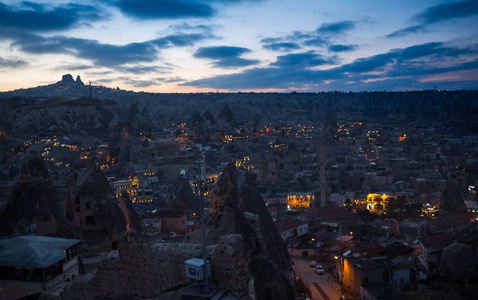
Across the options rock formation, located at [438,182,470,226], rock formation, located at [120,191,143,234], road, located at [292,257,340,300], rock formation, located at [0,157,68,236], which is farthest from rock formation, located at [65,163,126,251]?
rock formation, located at [438,182,470,226]

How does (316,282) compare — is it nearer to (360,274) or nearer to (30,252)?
(360,274)

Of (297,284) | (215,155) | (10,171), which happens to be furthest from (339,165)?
(10,171)

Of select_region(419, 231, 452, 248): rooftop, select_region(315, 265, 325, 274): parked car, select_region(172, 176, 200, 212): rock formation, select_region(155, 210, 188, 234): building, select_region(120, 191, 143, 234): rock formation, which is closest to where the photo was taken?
select_region(120, 191, 143, 234): rock formation

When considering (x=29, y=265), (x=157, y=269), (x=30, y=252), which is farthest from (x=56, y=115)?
(x=157, y=269)

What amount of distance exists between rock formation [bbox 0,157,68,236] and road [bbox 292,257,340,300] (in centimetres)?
1329

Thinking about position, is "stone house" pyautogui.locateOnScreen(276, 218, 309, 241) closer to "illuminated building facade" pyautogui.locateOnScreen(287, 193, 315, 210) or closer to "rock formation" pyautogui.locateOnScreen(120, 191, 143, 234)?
"rock formation" pyautogui.locateOnScreen(120, 191, 143, 234)

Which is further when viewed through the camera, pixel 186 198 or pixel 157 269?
pixel 186 198

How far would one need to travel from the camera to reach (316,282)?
80.2 feet

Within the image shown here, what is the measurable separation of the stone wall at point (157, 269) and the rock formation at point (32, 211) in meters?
9.19

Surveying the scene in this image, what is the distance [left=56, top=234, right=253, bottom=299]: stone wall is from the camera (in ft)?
21.3

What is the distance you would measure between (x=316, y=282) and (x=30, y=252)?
17484 mm

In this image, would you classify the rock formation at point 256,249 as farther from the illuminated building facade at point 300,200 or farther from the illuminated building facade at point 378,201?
the illuminated building facade at point 300,200

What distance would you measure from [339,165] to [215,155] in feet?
82.6

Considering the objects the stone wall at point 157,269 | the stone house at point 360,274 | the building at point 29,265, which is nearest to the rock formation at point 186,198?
the stone house at point 360,274
